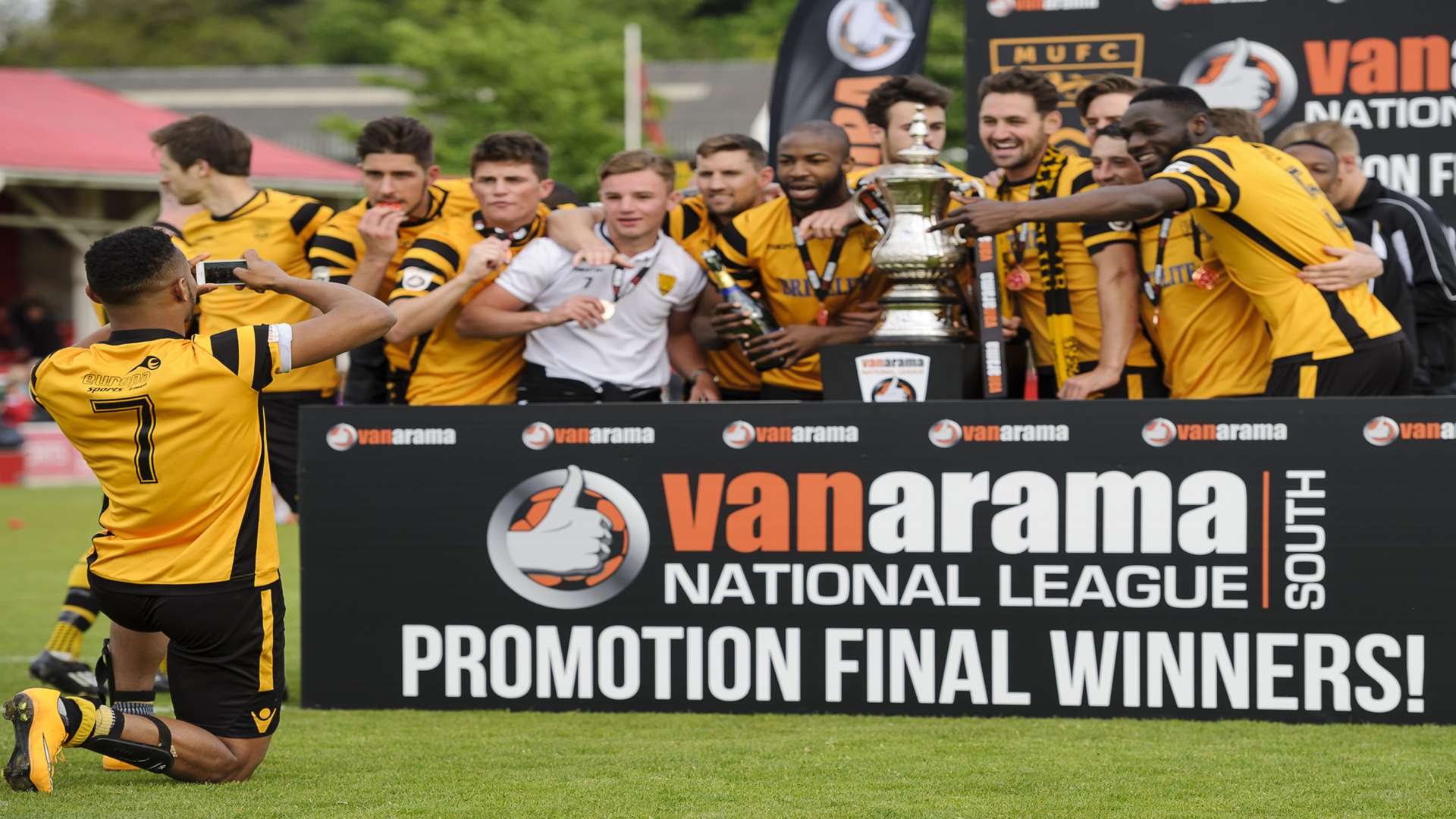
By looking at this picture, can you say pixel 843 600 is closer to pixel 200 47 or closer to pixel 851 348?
pixel 851 348

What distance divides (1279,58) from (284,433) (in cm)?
497

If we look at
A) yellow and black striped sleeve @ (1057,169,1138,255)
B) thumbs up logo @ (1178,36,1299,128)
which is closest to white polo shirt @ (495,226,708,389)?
yellow and black striped sleeve @ (1057,169,1138,255)

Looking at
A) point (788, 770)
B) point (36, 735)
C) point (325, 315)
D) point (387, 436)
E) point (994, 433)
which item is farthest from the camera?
point (387, 436)

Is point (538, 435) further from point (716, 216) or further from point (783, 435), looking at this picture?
point (716, 216)

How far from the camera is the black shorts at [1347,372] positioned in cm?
595

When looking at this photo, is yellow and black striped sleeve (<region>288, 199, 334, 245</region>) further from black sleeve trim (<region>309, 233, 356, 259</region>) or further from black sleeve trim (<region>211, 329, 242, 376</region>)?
black sleeve trim (<region>211, 329, 242, 376</region>)

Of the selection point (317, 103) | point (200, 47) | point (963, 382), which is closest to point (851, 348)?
point (963, 382)

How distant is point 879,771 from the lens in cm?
513

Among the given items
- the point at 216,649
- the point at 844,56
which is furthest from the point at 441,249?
the point at 844,56

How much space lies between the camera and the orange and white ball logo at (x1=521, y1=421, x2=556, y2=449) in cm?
630

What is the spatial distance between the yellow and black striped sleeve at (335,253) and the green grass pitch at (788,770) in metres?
1.69

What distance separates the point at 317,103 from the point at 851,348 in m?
43.1

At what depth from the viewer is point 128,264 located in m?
4.77

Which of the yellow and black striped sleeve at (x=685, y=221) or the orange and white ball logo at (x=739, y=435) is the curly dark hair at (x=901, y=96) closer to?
the yellow and black striped sleeve at (x=685, y=221)
